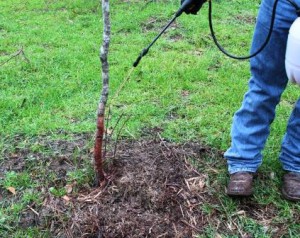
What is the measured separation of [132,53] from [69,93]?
3.43 feet

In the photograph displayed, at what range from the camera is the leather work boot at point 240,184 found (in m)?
2.48

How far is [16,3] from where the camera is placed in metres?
6.43

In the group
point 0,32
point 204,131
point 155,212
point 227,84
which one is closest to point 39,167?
point 155,212

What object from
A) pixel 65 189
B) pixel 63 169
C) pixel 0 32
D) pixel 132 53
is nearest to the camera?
pixel 65 189

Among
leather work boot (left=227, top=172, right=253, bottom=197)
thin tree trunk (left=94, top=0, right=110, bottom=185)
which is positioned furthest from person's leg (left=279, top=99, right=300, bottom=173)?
thin tree trunk (left=94, top=0, right=110, bottom=185)

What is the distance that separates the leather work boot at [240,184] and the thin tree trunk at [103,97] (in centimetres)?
70

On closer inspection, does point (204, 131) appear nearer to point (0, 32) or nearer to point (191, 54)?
point (191, 54)

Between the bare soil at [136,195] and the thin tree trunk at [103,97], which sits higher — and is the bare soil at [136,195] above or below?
below

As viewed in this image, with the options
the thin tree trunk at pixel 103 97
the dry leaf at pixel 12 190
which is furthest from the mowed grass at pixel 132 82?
the thin tree trunk at pixel 103 97

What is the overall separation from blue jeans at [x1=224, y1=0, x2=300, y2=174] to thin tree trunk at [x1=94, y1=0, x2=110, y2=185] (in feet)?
2.36

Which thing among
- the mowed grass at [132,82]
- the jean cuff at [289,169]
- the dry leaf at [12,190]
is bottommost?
A: the mowed grass at [132,82]

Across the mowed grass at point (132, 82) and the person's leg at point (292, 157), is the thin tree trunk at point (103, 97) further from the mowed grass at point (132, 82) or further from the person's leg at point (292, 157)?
the person's leg at point (292, 157)

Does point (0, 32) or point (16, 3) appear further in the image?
point (16, 3)

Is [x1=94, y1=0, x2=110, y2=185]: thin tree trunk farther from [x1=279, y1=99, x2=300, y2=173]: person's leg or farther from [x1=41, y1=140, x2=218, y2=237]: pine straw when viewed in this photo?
[x1=279, y1=99, x2=300, y2=173]: person's leg
